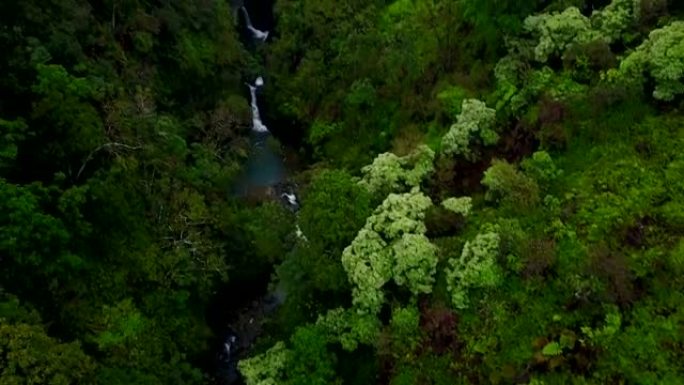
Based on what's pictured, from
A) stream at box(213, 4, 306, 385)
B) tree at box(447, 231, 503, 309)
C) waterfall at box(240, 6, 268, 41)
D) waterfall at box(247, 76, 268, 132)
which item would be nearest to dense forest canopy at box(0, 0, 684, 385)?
tree at box(447, 231, 503, 309)

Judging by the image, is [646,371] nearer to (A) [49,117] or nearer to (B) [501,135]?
(B) [501,135]

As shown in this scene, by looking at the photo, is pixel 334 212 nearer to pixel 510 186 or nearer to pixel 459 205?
pixel 459 205

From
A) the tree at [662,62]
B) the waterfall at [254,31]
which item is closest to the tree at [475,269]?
the tree at [662,62]

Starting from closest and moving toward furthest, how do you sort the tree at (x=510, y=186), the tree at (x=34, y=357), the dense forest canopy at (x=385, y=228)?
the tree at (x=34, y=357) < the dense forest canopy at (x=385, y=228) < the tree at (x=510, y=186)

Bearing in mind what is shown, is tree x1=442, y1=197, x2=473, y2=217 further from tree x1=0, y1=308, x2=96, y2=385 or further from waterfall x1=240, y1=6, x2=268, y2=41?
waterfall x1=240, y1=6, x2=268, y2=41

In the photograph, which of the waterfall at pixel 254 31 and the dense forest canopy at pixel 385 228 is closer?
the dense forest canopy at pixel 385 228

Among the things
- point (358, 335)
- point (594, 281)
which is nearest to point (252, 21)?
point (358, 335)

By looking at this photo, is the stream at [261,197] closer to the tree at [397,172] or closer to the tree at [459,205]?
the tree at [397,172]
